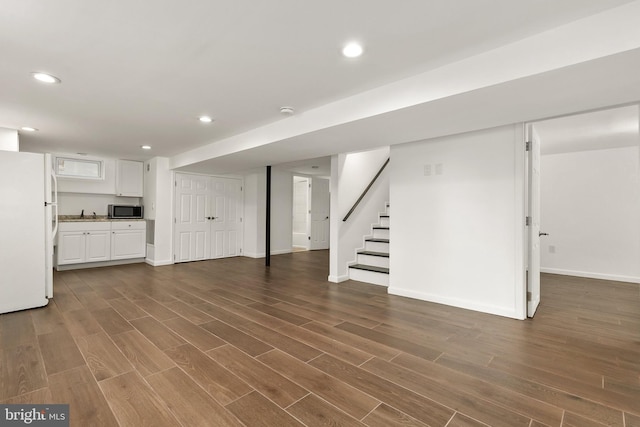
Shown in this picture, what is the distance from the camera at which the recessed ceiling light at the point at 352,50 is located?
199 centimetres

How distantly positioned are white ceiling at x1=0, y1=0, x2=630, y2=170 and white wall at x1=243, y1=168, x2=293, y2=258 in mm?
3954

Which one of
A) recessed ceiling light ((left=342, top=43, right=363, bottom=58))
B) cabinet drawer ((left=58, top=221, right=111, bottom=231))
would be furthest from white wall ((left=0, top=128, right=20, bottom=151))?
recessed ceiling light ((left=342, top=43, right=363, bottom=58))

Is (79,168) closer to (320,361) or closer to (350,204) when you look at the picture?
(350,204)

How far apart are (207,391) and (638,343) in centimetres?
342

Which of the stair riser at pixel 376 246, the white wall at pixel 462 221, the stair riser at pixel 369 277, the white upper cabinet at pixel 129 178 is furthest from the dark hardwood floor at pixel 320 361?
the white upper cabinet at pixel 129 178

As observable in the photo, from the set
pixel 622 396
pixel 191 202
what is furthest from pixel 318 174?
pixel 622 396

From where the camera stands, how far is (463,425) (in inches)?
59.7

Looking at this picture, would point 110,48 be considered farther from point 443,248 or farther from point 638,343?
point 638,343

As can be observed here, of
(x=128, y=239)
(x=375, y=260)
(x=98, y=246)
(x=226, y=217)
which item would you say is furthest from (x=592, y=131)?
(x=98, y=246)

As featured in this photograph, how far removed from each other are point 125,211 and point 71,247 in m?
1.18

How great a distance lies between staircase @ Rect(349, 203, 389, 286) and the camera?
14.8 ft

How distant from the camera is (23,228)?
10.9ft

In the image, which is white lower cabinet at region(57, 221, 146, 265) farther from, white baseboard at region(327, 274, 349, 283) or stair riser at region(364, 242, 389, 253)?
stair riser at region(364, 242, 389, 253)

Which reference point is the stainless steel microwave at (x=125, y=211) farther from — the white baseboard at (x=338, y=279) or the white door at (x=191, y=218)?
the white baseboard at (x=338, y=279)
